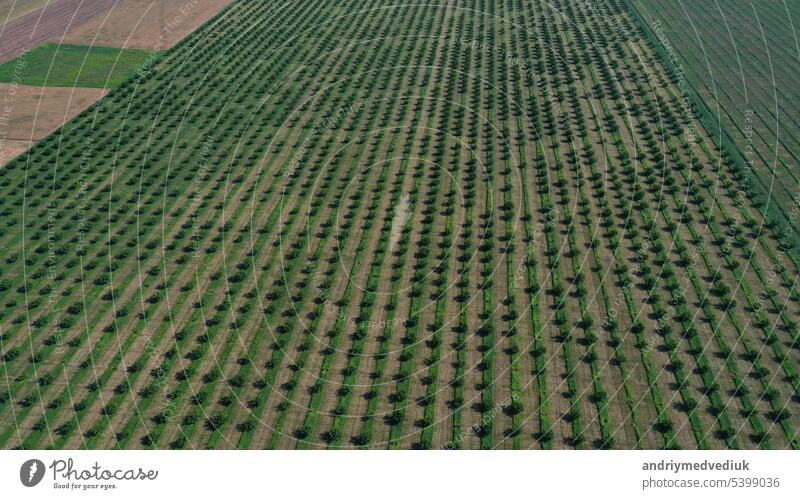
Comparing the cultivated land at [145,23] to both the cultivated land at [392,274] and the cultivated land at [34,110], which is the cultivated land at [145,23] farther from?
the cultivated land at [392,274]

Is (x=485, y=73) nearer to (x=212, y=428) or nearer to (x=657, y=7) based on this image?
(x=657, y=7)

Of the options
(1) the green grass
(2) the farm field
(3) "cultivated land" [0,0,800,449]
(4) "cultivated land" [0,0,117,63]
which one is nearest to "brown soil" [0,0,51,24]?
(4) "cultivated land" [0,0,117,63]

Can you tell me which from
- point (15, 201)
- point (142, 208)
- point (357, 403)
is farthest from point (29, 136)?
point (357, 403)

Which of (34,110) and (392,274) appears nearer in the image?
(392,274)

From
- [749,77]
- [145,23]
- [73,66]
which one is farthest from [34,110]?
[749,77]

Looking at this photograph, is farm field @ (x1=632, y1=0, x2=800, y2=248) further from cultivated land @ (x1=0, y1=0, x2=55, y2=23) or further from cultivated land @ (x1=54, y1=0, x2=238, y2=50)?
cultivated land @ (x1=0, y1=0, x2=55, y2=23)

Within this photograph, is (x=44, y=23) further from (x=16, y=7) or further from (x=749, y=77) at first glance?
(x=749, y=77)
